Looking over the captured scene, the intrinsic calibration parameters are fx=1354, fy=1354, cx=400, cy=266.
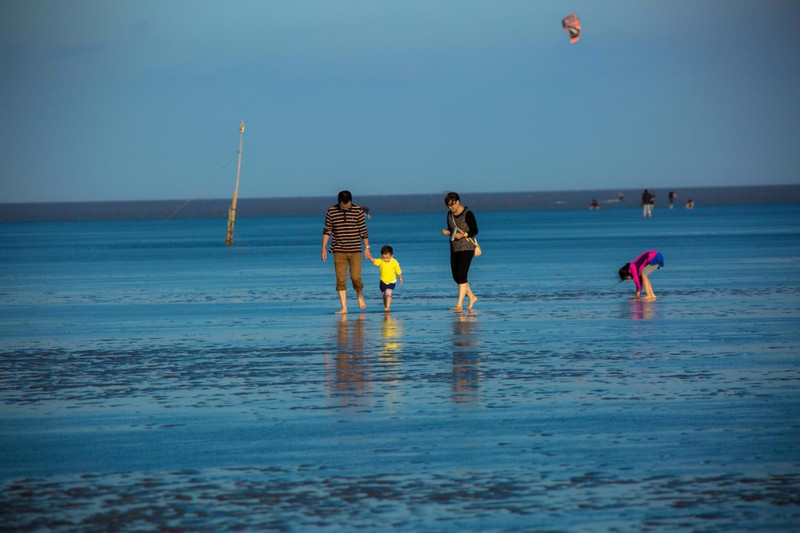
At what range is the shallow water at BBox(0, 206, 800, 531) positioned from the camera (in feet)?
23.7

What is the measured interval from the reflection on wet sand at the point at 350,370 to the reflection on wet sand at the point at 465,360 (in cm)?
79

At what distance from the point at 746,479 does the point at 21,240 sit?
52.5 metres

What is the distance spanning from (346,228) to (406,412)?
946 centimetres

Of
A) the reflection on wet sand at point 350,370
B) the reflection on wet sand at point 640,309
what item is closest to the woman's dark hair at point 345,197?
the reflection on wet sand at point 350,370

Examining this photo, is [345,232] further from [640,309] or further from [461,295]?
[640,309]

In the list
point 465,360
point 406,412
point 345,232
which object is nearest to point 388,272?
point 345,232

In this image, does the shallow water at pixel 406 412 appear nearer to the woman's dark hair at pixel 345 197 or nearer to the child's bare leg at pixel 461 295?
the child's bare leg at pixel 461 295

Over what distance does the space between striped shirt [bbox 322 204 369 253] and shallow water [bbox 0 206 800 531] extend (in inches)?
39.7

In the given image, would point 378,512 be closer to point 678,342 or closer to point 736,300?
point 678,342

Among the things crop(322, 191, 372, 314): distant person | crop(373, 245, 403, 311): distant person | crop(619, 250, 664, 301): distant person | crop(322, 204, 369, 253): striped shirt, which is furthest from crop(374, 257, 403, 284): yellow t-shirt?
crop(619, 250, 664, 301): distant person

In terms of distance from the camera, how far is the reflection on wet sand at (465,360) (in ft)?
36.5

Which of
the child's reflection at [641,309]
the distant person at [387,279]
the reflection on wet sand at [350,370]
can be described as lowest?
the child's reflection at [641,309]

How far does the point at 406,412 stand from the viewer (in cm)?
1019

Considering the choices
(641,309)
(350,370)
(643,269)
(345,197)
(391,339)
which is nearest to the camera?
(350,370)
